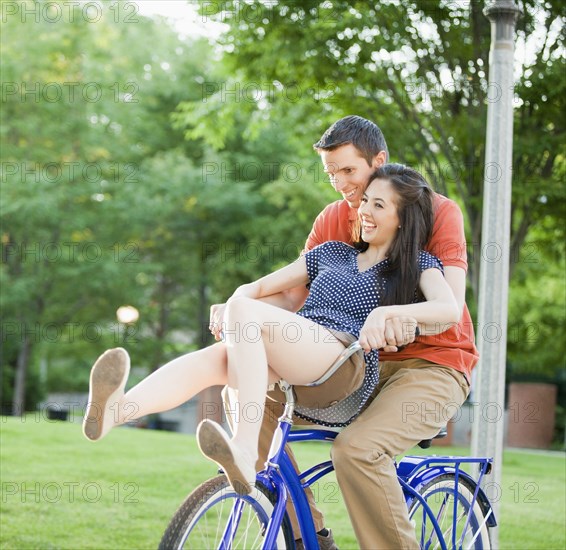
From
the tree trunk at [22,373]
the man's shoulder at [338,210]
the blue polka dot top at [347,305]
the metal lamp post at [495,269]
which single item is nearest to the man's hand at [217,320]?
the blue polka dot top at [347,305]

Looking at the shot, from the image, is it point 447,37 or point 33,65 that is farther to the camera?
point 33,65

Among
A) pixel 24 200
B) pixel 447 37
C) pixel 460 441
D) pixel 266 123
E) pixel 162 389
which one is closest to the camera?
pixel 162 389

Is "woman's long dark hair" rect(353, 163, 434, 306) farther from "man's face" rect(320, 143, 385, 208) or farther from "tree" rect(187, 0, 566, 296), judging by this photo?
"tree" rect(187, 0, 566, 296)

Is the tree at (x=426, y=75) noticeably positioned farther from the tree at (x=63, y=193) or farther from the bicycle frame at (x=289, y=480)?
the tree at (x=63, y=193)

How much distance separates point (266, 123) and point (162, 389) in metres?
11.0

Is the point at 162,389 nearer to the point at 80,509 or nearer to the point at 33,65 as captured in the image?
the point at 80,509

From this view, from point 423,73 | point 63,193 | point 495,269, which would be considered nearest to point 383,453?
point 495,269

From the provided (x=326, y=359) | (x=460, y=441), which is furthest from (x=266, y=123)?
(x=326, y=359)

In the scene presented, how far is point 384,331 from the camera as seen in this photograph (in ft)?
10.1

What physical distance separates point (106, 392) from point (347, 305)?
0.90m

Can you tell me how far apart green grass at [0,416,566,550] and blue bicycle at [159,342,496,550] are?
6.89ft

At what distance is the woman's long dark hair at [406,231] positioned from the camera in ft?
11.2

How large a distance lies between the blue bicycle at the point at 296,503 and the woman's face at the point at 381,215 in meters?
0.56

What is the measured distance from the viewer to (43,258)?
924 inches
